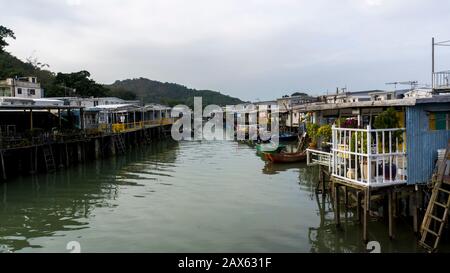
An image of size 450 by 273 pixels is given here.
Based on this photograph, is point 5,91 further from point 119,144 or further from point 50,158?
point 50,158

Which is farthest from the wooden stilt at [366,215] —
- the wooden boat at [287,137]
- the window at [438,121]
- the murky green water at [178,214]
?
the wooden boat at [287,137]

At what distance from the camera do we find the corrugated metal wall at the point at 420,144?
39.1ft

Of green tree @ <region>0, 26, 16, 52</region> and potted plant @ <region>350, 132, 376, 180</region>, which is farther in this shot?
green tree @ <region>0, 26, 16, 52</region>

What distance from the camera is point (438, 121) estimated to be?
12.2 m

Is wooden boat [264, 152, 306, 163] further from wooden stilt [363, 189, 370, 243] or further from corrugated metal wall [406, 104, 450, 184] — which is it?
corrugated metal wall [406, 104, 450, 184]

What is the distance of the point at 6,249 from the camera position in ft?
41.8

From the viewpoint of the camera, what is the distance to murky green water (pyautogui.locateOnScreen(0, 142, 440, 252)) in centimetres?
1284

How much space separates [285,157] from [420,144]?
17582 mm

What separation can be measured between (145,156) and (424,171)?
28.7 m

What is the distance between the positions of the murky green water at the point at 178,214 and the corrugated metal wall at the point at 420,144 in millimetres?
2103

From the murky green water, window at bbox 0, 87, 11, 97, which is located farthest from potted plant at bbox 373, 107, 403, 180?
window at bbox 0, 87, 11, 97

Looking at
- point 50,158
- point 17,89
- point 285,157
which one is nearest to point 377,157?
point 285,157

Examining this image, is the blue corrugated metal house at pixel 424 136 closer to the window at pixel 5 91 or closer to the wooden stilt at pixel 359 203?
the wooden stilt at pixel 359 203

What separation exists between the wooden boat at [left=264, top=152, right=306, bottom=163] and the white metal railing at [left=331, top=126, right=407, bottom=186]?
641 inches
